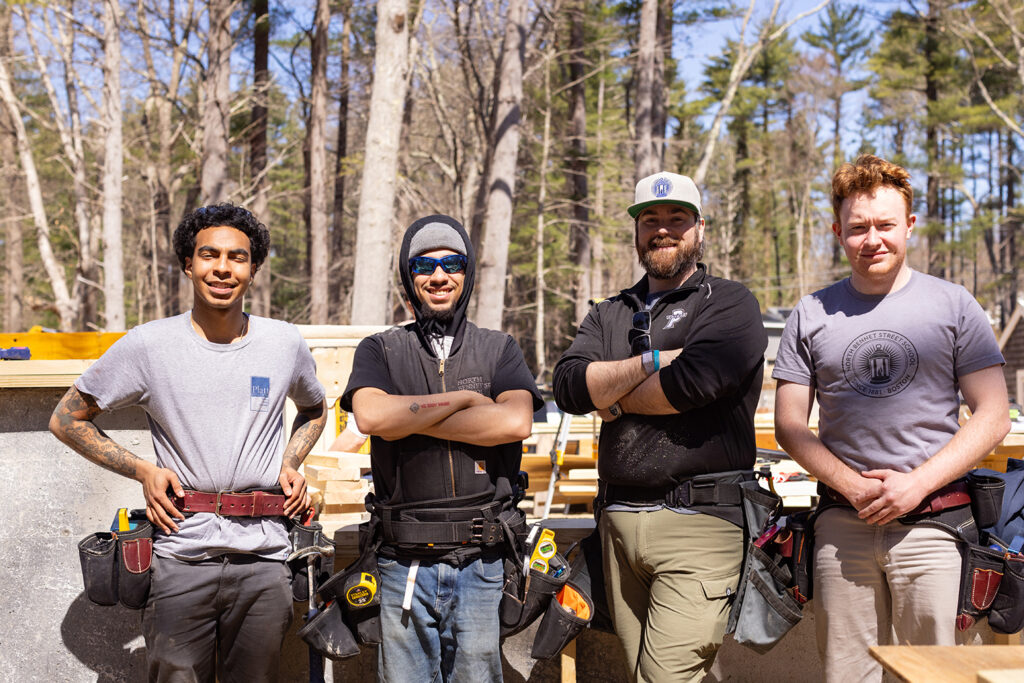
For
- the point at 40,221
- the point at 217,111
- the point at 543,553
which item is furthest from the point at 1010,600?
the point at 40,221

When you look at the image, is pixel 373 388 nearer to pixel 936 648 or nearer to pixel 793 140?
pixel 936 648

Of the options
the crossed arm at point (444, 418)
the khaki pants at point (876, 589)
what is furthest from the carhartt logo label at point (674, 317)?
the khaki pants at point (876, 589)

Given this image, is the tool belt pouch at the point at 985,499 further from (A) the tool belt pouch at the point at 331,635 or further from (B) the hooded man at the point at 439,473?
(A) the tool belt pouch at the point at 331,635

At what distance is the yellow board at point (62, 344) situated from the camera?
527 centimetres

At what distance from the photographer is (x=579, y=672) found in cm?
420

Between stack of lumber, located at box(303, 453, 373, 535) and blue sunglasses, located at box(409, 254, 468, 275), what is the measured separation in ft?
7.22

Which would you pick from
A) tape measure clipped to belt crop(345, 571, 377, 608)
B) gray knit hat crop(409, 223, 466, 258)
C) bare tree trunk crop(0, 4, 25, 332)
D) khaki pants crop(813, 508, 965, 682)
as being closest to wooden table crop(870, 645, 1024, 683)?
khaki pants crop(813, 508, 965, 682)

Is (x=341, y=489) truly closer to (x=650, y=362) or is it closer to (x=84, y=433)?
(x=84, y=433)

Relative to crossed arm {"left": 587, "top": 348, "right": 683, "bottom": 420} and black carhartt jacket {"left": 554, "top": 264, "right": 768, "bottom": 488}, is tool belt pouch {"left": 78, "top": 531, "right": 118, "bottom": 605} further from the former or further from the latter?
crossed arm {"left": 587, "top": 348, "right": 683, "bottom": 420}

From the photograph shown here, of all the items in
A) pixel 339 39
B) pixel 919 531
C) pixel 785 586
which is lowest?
pixel 785 586

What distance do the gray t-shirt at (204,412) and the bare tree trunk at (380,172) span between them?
773 centimetres

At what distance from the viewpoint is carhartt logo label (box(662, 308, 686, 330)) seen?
330cm

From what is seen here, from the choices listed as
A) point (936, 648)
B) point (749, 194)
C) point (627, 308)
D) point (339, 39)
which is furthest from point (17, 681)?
point (749, 194)

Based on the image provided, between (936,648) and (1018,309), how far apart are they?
23.9 m
